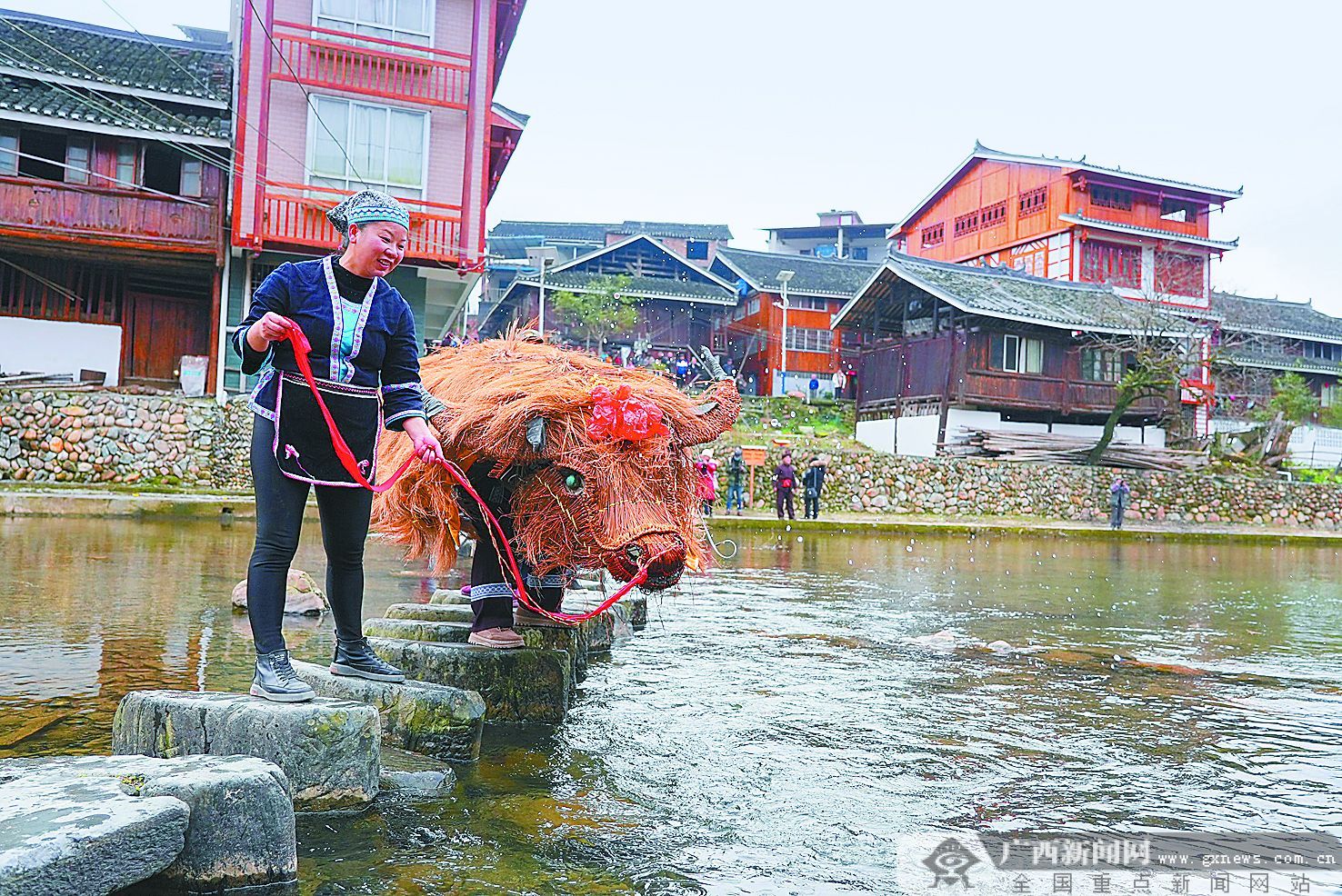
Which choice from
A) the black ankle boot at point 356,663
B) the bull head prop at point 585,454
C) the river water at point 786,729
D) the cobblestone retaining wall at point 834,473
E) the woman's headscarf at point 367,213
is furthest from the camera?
the cobblestone retaining wall at point 834,473

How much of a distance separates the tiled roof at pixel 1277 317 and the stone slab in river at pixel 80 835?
46.4 metres

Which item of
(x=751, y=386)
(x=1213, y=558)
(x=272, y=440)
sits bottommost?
(x=1213, y=558)

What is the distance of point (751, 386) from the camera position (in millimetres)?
47781

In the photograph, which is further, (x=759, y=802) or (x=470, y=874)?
(x=759, y=802)

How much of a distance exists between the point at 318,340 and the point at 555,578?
1.95 meters

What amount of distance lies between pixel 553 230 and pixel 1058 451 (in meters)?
32.1

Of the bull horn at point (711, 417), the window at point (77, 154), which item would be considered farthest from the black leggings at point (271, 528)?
the window at point (77, 154)

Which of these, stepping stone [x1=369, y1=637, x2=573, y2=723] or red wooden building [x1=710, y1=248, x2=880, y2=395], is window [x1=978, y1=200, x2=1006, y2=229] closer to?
red wooden building [x1=710, y1=248, x2=880, y2=395]

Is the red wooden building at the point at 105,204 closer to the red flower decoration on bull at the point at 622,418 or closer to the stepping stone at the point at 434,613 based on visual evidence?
the stepping stone at the point at 434,613

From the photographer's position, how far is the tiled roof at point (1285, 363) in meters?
43.4

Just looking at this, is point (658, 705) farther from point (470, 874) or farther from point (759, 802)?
point (470, 874)

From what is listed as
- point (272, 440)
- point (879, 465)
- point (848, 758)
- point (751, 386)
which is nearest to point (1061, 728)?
point (848, 758)

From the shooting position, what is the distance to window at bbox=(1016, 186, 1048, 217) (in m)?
42.5

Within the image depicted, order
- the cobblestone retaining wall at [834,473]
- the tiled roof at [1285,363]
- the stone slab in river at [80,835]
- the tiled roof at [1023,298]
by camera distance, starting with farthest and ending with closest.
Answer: the tiled roof at [1285,363] → the tiled roof at [1023,298] → the cobblestone retaining wall at [834,473] → the stone slab in river at [80,835]
